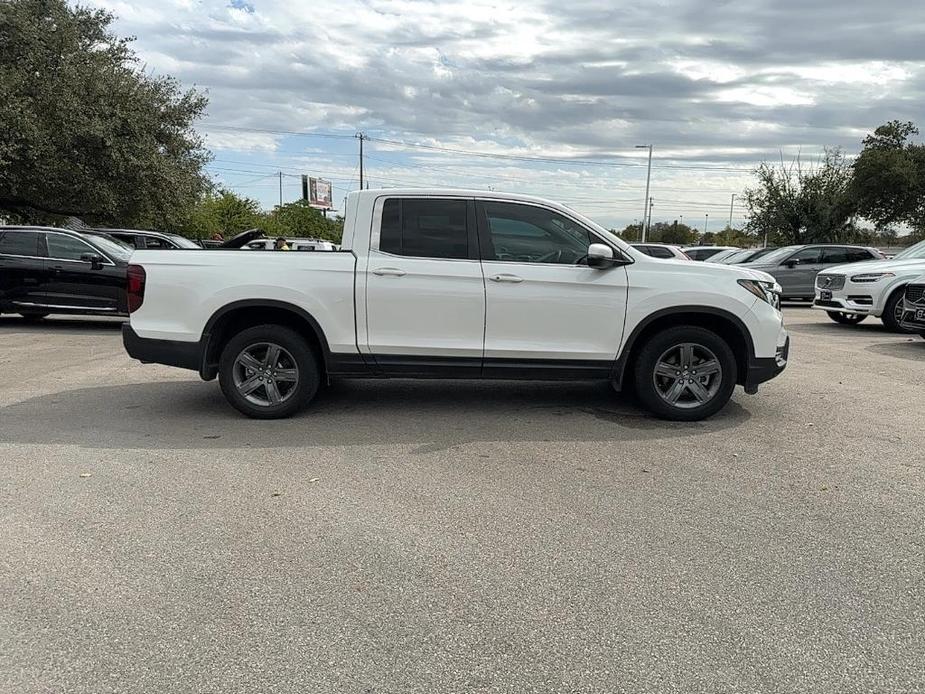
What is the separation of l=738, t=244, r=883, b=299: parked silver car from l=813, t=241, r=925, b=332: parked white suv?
500cm

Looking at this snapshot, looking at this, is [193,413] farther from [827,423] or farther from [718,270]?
[827,423]

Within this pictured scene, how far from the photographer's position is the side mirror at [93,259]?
39.5ft

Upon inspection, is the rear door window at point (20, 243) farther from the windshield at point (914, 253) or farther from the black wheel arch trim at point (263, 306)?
the windshield at point (914, 253)

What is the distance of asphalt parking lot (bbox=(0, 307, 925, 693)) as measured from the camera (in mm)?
2863

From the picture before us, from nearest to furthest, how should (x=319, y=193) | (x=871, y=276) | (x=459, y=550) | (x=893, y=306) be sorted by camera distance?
1. (x=459, y=550)
2. (x=893, y=306)
3. (x=871, y=276)
4. (x=319, y=193)

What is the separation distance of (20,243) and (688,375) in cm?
1100

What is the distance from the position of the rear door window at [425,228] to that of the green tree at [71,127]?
1689 cm

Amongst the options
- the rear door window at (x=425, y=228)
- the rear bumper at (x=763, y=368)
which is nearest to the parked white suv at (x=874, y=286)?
the rear bumper at (x=763, y=368)

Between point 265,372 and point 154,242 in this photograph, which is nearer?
point 265,372

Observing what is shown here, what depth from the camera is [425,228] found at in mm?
6430

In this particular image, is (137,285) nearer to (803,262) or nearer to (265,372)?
(265,372)

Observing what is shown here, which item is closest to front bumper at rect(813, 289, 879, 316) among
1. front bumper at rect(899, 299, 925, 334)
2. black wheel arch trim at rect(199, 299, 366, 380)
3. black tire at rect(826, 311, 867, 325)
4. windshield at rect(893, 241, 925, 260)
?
black tire at rect(826, 311, 867, 325)

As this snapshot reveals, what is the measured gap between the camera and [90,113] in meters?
20.5

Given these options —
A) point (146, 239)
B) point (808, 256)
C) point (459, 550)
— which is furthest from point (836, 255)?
point (459, 550)
